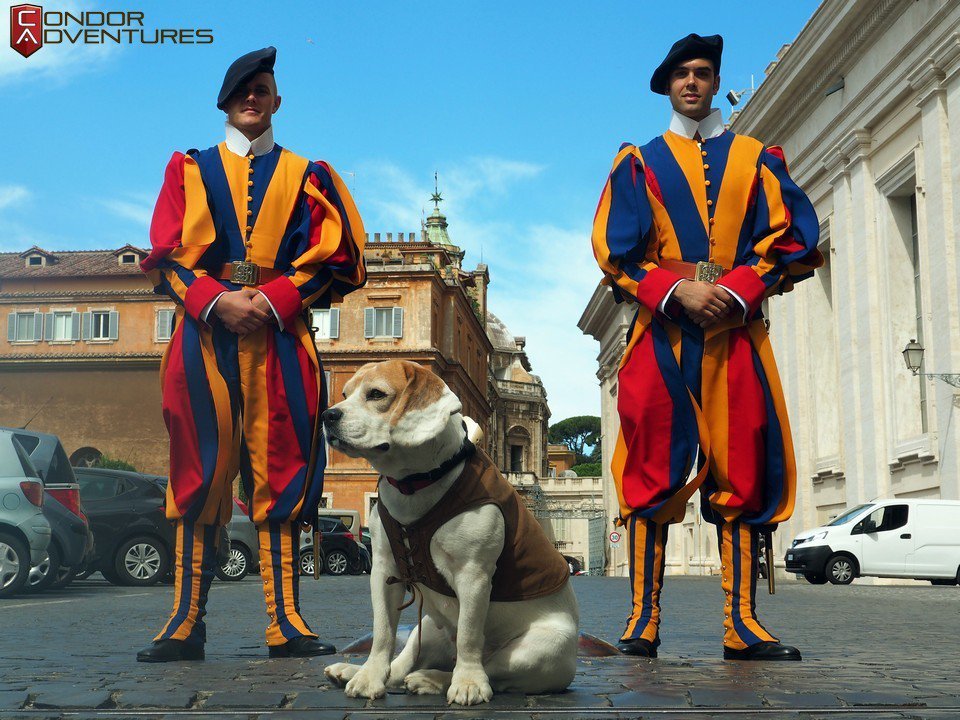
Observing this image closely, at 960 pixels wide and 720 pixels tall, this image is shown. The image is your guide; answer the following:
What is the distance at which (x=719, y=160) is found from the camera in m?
5.84

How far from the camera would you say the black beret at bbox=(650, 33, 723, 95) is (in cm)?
583

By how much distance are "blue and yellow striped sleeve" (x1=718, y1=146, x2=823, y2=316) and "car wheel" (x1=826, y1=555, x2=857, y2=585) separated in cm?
1931

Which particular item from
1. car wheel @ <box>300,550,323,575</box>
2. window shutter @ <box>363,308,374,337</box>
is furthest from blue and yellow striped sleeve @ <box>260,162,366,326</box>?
window shutter @ <box>363,308,374,337</box>

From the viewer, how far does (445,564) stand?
12.8 ft

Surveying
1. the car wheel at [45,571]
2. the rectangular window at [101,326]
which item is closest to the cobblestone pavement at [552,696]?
the car wheel at [45,571]

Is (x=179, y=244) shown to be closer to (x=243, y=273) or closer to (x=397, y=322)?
(x=243, y=273)

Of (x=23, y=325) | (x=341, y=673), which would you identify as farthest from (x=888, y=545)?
(x=23, y=325)

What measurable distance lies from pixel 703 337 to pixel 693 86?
1.18 metres

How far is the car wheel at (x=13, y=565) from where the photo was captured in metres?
13.6

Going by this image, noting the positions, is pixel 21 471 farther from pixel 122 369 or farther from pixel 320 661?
pixel 122 369

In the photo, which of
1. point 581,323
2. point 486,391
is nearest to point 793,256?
point 581,323

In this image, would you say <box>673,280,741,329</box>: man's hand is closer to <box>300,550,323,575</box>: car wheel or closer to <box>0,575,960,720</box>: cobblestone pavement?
<box>0,575,960,720</box>: cobblestone pavement

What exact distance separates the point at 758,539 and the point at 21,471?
9.93 metres

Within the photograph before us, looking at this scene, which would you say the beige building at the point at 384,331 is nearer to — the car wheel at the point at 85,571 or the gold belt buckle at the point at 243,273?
the car wheel at the point at 85,571
